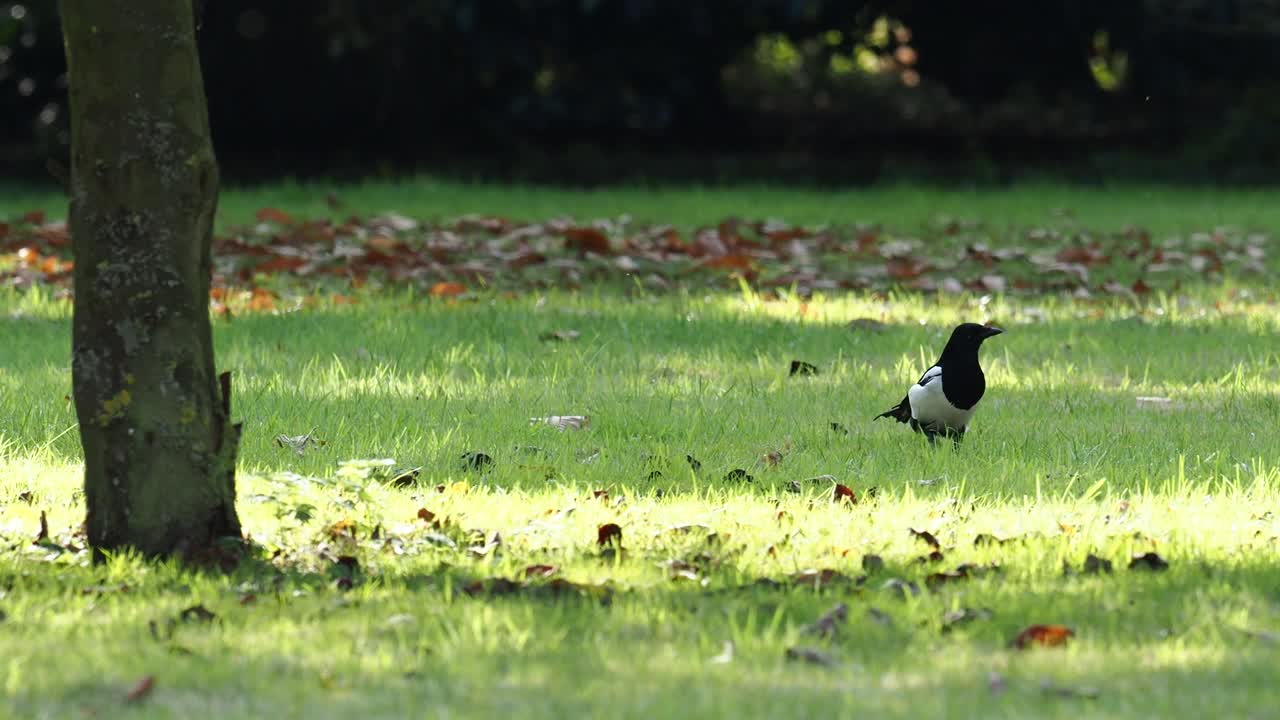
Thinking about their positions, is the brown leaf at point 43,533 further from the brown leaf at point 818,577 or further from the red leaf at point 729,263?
the red leaf at point 729,263

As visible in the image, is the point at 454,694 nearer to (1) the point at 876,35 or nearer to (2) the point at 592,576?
(2) the point at 592,576

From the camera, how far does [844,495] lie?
466cm

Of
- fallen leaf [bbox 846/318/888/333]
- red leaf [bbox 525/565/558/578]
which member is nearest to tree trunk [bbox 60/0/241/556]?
red leaf [bbox 525/565/558/578]

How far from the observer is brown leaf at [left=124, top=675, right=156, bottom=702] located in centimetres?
307

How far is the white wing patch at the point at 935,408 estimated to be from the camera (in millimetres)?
5266

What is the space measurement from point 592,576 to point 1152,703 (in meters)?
1.33

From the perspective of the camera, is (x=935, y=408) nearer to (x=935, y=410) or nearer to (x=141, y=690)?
(x=935, y=410)

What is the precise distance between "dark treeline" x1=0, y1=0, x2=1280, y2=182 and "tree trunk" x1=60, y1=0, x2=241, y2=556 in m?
12.4

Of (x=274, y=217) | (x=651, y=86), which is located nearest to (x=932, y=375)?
(x=274, y=217)

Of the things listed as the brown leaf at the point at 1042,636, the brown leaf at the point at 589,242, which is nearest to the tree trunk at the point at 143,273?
the brown leaf at the point at 1042,636

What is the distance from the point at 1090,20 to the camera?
17.8 meters

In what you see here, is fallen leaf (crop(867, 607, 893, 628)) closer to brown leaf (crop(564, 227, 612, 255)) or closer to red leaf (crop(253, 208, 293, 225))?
brown leaf (crop(564, 227, 612, 255))

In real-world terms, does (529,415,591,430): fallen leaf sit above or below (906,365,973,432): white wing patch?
below

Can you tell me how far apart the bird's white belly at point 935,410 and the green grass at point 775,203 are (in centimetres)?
749
